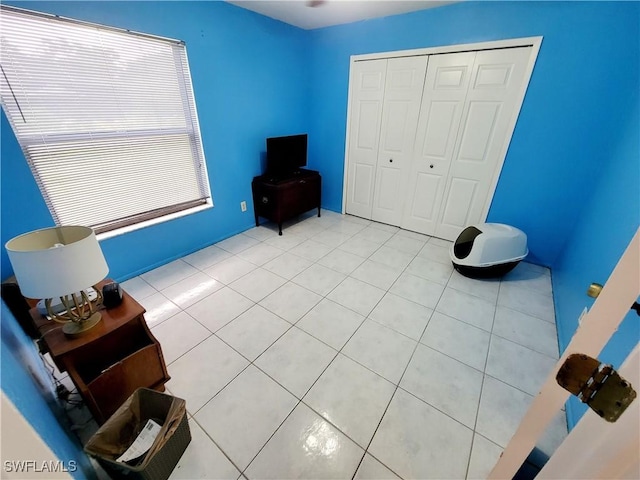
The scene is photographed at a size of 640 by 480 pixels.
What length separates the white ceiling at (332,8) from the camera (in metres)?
2.49

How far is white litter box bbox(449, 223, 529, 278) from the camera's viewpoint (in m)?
2.38

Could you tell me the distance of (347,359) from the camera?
1.70 m

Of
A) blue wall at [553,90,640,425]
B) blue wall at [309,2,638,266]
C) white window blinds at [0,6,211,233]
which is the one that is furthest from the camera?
blue wall at [309,2,638,266]

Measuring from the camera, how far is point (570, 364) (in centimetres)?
51

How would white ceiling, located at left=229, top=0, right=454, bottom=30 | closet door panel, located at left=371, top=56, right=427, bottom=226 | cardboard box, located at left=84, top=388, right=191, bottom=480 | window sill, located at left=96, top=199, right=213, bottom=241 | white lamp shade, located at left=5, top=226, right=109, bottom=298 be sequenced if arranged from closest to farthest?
1. white lamp shade, located at left=5, top=226, right=109, bottom=298
2. cardboard box, located at left=84, top=388, right=191, bottom=480
3. window sill, located at left=96, top=199, right=213, bottom=241
4. white ceiling, located at left=229, top=0, right=454, bottom=30
5. closet door panel, located at left=371, top=56, right=427, bottom=226

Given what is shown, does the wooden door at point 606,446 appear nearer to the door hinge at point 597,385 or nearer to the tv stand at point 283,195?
the door hinge at point 597,385

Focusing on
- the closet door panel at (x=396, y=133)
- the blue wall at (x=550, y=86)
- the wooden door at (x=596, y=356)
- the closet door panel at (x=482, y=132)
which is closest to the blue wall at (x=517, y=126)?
the blue wall at (x=550, y=86)

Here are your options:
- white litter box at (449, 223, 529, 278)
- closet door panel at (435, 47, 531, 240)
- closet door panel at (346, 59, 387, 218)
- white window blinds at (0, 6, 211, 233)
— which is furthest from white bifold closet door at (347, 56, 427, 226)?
white window blinds at (0, 6, 211, 233)

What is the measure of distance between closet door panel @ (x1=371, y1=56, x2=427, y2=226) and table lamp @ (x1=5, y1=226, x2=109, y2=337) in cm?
313

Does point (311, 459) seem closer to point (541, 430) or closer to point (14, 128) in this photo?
point (541, 430)

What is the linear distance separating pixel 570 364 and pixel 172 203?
119 inches

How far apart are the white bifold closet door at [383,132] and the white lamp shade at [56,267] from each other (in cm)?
315

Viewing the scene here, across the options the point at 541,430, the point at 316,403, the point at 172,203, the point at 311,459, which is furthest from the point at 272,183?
the point at 541,430

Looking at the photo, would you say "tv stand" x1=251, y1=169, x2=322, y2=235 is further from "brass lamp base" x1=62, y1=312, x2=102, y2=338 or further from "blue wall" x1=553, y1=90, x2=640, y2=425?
"blue wall" x1=553, y1=90, x2=640, y2=425
